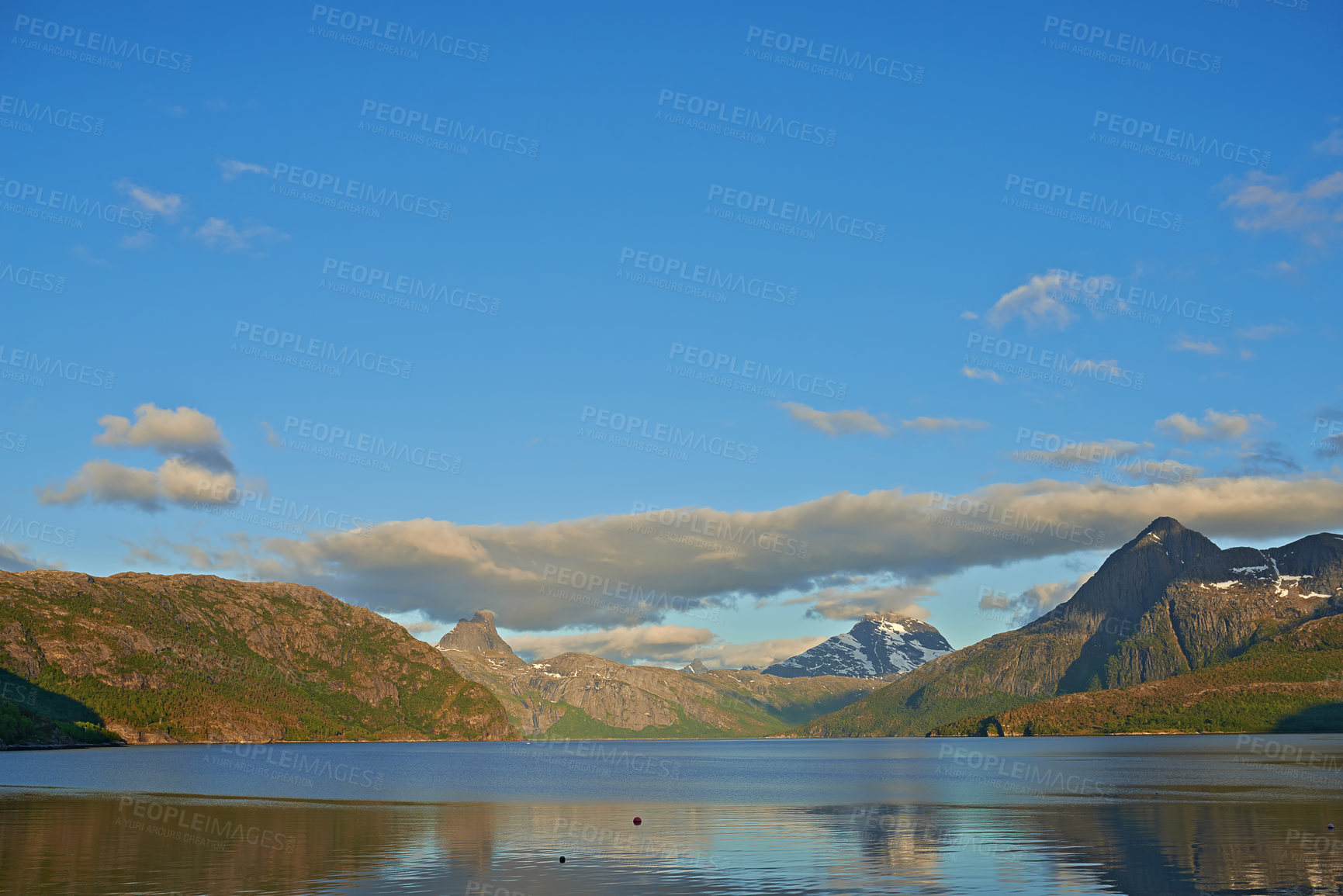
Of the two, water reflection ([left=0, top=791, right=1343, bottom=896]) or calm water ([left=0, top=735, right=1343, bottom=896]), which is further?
calm water ([left=0, top=735, right=1343, bottom=896])

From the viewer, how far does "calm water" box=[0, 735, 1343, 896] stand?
180 feet
